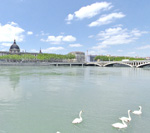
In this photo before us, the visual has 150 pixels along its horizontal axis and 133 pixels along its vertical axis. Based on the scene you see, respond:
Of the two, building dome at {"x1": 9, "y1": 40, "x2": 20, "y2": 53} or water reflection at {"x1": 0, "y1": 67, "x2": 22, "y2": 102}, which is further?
building dome at {"x1": 9, "y1": 40, "x2": 20, "y2": 53}

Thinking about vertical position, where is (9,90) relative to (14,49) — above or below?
below

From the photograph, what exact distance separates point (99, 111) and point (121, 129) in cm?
243

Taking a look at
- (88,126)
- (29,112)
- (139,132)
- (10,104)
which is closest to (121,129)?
(139,132)

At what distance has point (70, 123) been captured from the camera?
7.53 meters

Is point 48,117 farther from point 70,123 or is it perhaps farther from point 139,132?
point 139,132

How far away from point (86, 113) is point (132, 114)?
2611mm

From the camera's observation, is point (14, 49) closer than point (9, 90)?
No

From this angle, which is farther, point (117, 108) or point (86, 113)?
point (117, 108)

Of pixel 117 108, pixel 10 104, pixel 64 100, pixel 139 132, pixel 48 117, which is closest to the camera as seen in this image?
pixel 139 132

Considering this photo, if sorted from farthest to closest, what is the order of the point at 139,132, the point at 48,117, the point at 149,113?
the point at 149,113 → the point at 48,117 → the point at 139,132

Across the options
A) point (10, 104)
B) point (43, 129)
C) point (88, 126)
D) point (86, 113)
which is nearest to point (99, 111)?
point (86, 113)

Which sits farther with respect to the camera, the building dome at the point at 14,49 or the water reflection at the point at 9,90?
the building dome at the point at 14,49

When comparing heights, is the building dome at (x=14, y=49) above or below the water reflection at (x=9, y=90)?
above

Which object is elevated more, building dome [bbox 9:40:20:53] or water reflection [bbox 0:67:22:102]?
building dome [bbox 9:40:20:53]
